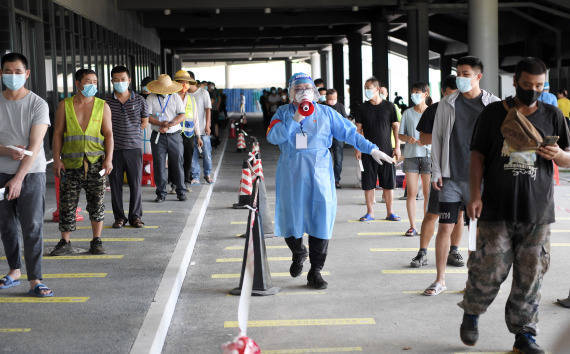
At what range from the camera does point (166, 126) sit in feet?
40.0

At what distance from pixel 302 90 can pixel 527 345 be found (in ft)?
10.1

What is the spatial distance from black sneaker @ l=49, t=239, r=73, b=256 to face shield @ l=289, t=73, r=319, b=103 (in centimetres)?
310

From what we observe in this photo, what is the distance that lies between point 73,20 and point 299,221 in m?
13.6

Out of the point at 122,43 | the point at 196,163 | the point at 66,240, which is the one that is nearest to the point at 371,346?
the point at 66,240

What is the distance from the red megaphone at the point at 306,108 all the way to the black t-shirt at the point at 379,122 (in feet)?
14.6

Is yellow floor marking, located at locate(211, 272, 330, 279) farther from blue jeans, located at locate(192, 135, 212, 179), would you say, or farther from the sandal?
blue jeans, located at locate(192, 135, 212, 179)

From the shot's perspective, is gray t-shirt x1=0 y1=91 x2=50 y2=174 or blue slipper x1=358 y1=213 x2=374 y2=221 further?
blue slipper x1=358 y1=213 x2=374 y2=221

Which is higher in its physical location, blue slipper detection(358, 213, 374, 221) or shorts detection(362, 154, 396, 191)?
shorts detection(362, 154, 396, 191)

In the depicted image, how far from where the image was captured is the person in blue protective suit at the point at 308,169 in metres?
7.12

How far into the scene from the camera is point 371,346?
5539 millimetres

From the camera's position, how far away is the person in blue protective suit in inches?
281

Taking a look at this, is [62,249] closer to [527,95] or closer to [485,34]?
[527,95]

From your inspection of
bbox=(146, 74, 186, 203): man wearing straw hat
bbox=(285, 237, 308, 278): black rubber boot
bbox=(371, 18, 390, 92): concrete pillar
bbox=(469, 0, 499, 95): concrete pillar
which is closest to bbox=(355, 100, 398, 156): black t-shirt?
bbox=(146, 74, 186, 203): man wearing straw hat

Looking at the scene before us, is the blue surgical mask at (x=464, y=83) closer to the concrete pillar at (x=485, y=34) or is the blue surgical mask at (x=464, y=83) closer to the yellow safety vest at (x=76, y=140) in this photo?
the yellow safety vest at (x=76, y=140)
